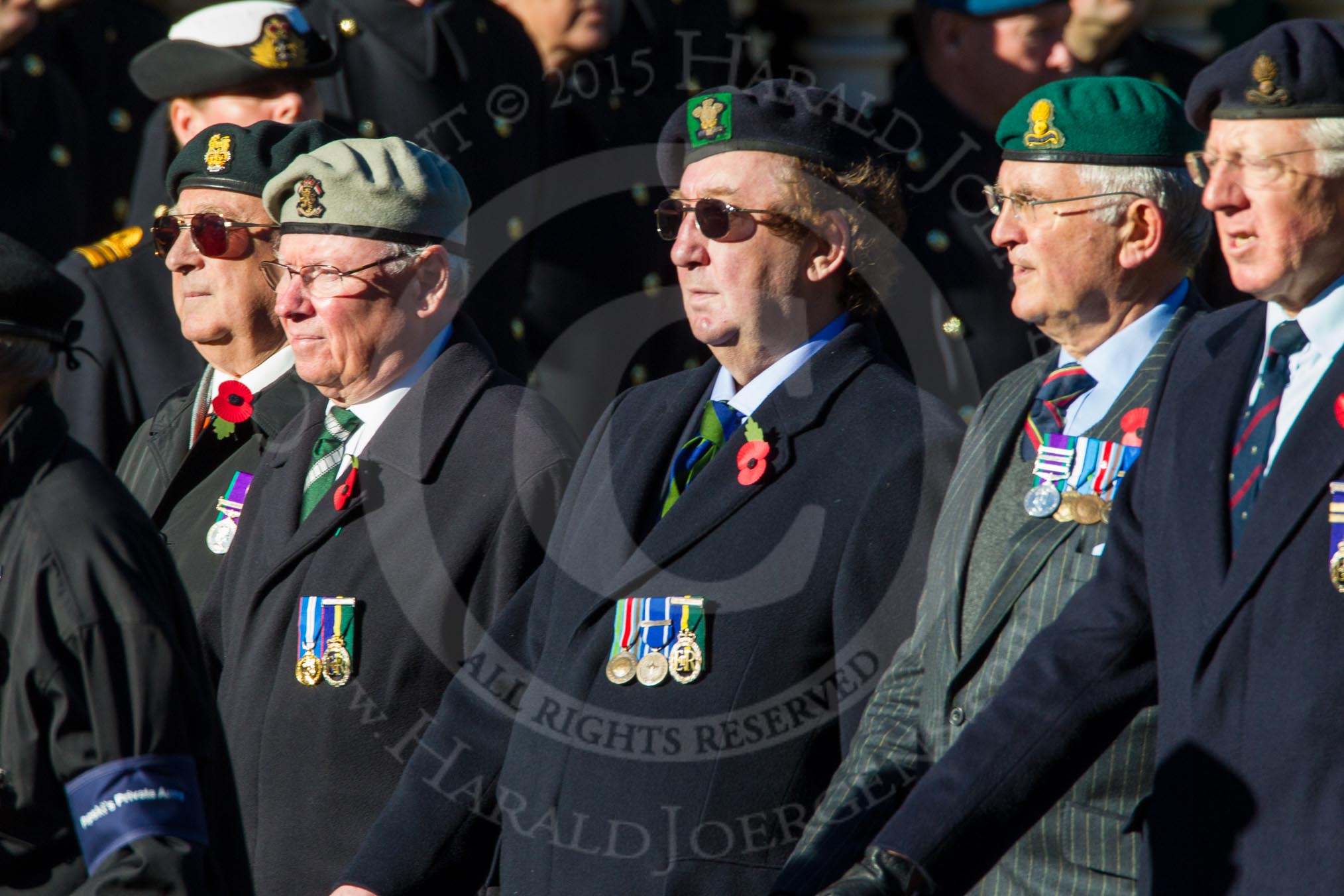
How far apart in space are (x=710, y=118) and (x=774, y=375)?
1.76 ft

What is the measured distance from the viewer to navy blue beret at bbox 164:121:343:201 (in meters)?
4.97

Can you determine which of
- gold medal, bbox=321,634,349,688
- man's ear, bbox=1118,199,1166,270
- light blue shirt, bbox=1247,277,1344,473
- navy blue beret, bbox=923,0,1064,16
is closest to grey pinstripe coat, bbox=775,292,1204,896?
man's ear, bbox=1118,199,1166,270

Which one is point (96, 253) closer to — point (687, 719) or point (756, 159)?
point (756, 159)

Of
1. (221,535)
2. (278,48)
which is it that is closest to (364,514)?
(221,535)

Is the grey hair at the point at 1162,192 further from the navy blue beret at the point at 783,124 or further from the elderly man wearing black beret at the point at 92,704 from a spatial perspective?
the elderly man wearing black beret at the point at 92,704

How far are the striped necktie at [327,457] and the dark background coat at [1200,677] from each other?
6.02ft

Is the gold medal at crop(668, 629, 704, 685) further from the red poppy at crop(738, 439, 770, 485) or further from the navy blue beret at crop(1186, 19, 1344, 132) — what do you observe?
the navy blue beret at crop(1186, 19, 1344, 132)

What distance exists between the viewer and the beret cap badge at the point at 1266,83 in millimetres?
3014

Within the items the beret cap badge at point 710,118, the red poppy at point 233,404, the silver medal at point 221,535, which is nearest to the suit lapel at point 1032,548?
the beret cap badge at point 710,118

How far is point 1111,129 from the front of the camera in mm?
3771

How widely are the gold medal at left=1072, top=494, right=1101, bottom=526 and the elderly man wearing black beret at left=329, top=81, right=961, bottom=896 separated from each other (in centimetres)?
36

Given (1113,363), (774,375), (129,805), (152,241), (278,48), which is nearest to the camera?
(129,805)

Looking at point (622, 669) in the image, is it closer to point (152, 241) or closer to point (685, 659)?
point (685, 659)

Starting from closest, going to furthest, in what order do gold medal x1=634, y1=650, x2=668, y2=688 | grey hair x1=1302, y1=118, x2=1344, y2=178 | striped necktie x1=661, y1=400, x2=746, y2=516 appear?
grey hair x1=1302, y1=118, x2=1344, y2=178 → gold medal x1=634, y1=650, x2=668, y2=688 → striped necktie x1=661, y1=400, x2=746, y2=516
